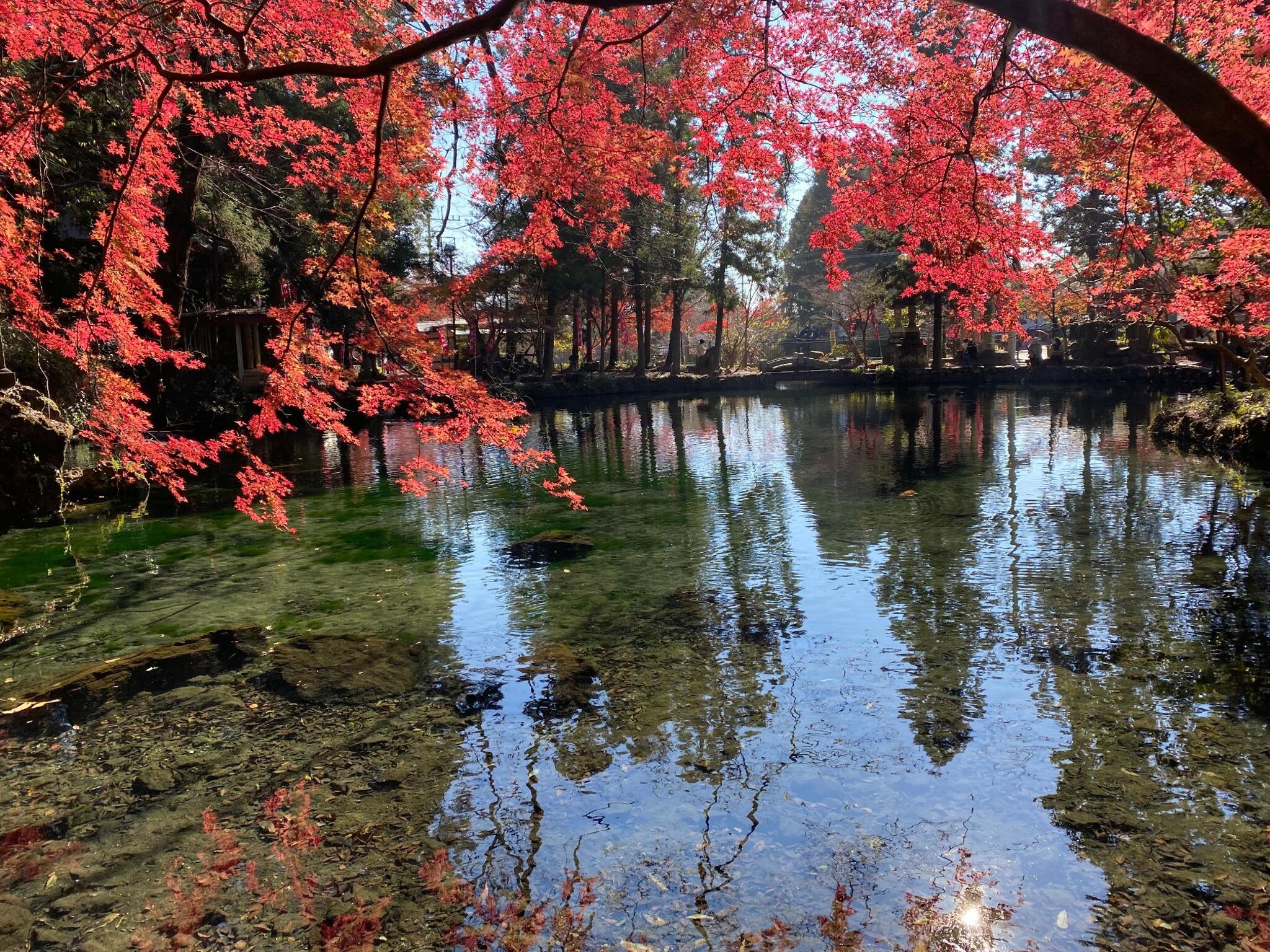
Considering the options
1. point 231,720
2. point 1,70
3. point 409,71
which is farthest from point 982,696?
point 1,70

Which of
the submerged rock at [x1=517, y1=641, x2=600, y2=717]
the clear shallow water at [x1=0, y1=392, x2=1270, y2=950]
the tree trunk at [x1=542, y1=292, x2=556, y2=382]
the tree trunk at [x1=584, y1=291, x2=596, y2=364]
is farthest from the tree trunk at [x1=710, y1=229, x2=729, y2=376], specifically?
the submerged rock at [x1=517, y1=641, x2=600, y2=717]

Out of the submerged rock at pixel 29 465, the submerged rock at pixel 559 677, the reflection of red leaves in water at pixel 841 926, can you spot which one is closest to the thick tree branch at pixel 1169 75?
the reflection of red leaves in water at pixel 841 926

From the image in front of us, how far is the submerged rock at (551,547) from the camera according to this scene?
8.21 meters

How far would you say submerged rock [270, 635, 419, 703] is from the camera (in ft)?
16.5

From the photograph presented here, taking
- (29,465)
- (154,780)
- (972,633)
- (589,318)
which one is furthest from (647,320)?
(154,780)

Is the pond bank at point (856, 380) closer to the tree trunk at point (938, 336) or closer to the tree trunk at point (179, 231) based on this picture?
the tree trunk at point (938, 336)

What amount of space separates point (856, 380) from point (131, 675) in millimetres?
27671

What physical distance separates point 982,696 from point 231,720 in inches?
169

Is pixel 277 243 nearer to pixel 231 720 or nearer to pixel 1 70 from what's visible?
pixel 1 70

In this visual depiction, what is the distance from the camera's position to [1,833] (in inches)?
143

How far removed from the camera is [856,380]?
3014 cm

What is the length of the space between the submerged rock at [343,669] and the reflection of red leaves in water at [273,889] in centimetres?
125

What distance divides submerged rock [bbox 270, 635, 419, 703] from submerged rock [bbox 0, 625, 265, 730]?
14.5 inches

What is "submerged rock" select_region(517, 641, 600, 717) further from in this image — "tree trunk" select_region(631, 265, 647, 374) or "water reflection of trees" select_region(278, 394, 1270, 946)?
"tree trunk" select_region(631, 265, 647, 374)
